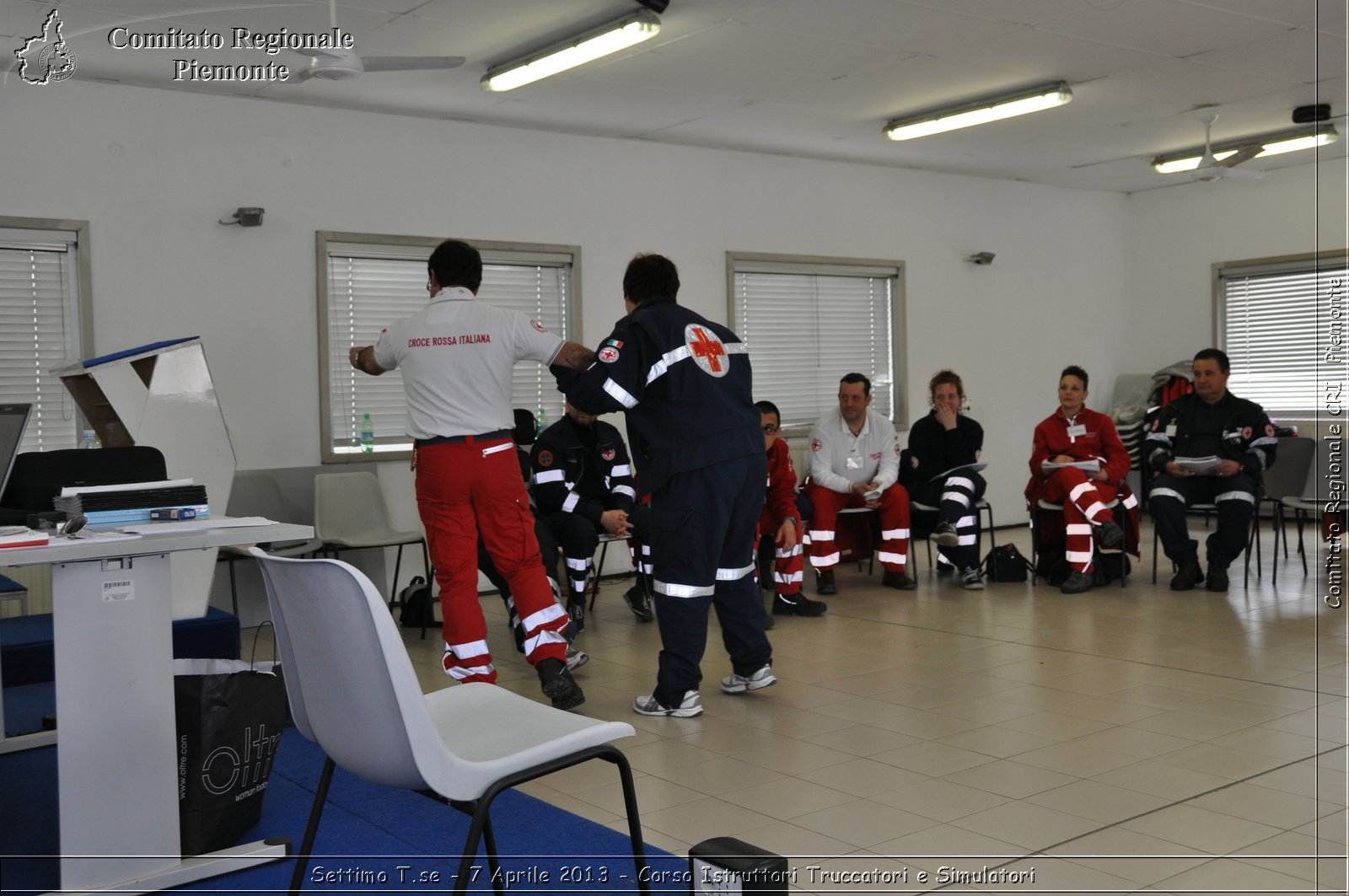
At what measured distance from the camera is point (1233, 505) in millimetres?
6699

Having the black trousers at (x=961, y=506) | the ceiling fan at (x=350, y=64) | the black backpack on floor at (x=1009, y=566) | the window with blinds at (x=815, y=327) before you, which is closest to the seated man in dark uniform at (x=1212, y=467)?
the black backpack on floor at (x=1009, y=566)

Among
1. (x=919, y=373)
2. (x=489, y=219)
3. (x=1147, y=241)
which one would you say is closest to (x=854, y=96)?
(x=489, y=219)

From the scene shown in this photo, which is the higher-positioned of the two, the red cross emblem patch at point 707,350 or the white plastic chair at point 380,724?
the red cross emblem patch at point 707,350

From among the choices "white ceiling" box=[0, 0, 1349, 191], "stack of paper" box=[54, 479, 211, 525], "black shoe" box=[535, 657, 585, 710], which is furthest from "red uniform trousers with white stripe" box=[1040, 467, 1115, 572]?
"stack of paper" box=[54, 479, 211, 525]

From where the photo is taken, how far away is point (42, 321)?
6.06m

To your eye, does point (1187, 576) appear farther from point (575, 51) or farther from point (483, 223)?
point (483, 223)

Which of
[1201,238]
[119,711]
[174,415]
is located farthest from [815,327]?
[119,711]

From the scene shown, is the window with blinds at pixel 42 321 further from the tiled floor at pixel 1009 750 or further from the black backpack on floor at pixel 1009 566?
the black backpack on floor at pixel 1009 566

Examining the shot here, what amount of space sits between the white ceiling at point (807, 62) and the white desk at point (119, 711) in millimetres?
2544

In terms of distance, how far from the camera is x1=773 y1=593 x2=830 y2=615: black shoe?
20.5ft

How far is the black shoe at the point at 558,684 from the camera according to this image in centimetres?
430

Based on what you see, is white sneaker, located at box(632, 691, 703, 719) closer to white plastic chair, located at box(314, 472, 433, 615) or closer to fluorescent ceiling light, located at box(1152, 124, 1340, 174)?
white plastic chair, located at box(314, 472, 433, 615)

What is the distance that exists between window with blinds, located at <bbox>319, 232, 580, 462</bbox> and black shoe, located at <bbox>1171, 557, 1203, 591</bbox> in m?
4.15

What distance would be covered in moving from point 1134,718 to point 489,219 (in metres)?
4.89
